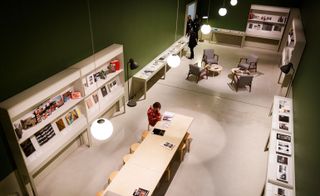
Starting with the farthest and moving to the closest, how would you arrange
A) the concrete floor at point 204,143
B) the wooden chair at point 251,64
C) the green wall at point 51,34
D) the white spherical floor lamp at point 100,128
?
the wooden chair at point 251,64 < the concrete floor at point 204,143 < the green wall at point 51,34 < the white spherical floor lamp at point 100,128

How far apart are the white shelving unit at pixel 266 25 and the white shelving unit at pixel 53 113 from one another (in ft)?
27.2

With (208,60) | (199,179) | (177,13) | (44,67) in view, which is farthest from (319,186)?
(177,13)

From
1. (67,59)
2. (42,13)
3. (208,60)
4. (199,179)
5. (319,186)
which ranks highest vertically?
(42,13)

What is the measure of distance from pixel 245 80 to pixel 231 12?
5.13 meters

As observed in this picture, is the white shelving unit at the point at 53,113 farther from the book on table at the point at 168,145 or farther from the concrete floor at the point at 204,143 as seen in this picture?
the book on table at the point at 168,145

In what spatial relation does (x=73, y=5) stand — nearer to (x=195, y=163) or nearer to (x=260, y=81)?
(x=195, y=163)

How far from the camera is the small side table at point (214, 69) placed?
9984mm

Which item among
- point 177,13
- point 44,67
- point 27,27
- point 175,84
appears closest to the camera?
point 27,27

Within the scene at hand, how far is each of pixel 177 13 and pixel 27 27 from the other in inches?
287

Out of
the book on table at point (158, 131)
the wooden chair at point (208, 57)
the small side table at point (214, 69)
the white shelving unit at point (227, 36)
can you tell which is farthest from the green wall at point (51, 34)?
the white shelving unit at point (227, 36)

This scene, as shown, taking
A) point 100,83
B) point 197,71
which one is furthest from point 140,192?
point 197,71

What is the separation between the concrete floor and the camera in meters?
5.45

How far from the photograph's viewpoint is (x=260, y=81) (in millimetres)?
9859

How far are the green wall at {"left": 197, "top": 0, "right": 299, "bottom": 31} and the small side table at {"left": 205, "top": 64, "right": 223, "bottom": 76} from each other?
3714 mm
